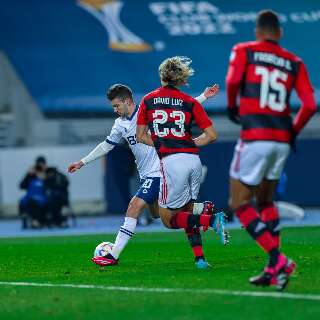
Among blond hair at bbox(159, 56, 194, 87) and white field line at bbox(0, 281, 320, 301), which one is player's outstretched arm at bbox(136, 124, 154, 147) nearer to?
blond hair at bbox(159, 56, 194, 87)

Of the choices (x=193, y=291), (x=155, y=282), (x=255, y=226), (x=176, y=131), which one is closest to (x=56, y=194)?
(x=176, y=131)

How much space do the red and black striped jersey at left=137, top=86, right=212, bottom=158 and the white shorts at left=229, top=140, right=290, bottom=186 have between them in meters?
2.44

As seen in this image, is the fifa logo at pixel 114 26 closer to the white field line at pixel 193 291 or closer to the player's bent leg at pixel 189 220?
the player's bent leg at pixel 189 220

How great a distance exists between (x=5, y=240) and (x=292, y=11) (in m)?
15.5

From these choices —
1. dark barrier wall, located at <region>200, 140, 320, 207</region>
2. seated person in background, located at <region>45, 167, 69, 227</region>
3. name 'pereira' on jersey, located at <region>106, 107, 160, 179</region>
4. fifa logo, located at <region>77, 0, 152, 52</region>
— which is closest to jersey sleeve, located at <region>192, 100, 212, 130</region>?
name 'pereira' on jersey, located at <region>106, 107, 160, 179</region>

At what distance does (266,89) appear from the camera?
32.1ft

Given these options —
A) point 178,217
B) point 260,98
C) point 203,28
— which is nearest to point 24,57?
point 203,28

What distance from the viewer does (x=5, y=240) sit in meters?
22.0

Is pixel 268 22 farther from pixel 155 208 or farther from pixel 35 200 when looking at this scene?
pixel 35 200

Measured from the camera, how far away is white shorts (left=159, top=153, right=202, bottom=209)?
12328 mm

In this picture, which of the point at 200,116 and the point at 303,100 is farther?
the point at 200,116

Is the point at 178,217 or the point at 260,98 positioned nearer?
the point at 260,98

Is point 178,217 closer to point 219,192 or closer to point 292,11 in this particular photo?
point 219,192

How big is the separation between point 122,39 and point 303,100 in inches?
1017
